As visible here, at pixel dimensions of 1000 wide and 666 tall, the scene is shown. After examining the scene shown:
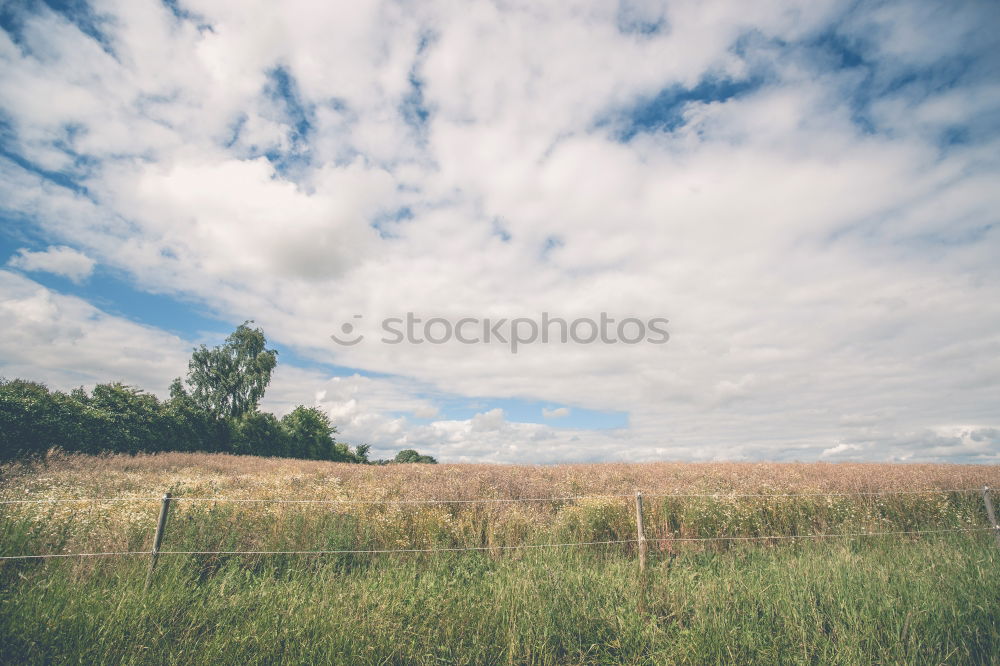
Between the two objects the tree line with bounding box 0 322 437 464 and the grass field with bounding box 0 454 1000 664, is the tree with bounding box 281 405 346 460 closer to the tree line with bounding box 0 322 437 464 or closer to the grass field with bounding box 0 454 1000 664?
the tree line with bounding box 0 322 437 464

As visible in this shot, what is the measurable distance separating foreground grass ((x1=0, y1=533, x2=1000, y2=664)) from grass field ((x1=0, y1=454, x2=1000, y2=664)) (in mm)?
20

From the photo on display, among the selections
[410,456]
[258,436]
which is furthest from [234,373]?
[410,456]

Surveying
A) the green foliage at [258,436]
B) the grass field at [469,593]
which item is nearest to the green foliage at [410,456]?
the green foliage at [258,436]

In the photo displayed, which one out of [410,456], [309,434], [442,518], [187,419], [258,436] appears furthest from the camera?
[410,456]

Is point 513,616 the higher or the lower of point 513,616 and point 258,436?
the lower

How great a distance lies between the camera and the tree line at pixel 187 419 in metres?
21.2

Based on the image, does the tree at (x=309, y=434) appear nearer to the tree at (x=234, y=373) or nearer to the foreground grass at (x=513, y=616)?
the tree at (x=234, y=373)

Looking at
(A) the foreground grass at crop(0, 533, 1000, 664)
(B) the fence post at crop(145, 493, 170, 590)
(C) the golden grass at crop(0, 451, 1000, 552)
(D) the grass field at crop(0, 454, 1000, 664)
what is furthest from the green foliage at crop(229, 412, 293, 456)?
(A) the foreground grass at crop(0, 533, 1000, 664)

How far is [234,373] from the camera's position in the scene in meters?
44.6

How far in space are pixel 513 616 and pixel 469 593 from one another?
70 cm

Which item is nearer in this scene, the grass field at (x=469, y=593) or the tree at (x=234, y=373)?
the grass field at (x=469, y=593)

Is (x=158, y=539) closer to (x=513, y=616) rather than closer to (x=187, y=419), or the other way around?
(x=513, y=616)

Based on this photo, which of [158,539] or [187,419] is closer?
[158,539]

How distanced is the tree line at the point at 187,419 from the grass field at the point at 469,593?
1994 cm
